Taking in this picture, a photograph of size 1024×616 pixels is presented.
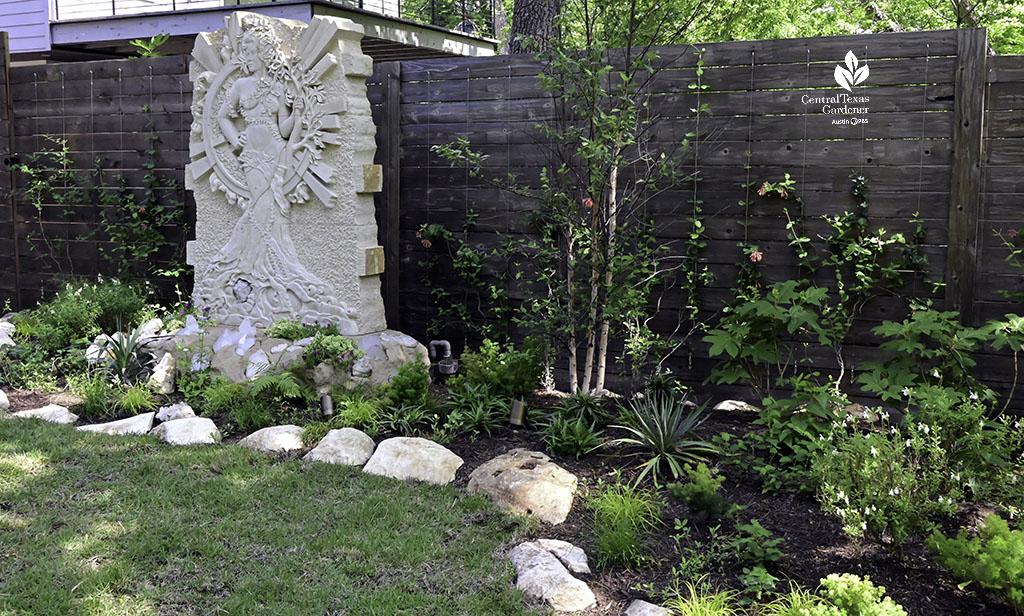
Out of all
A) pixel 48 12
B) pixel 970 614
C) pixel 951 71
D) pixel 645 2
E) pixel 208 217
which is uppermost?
pixel 48 12

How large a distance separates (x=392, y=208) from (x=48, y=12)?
8757 mm

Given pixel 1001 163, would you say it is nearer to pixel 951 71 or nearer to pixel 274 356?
pixel 951 71

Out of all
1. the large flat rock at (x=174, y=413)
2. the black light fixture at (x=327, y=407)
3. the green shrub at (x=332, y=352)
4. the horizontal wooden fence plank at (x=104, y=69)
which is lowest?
the large flat rock at (x=174, y=413)

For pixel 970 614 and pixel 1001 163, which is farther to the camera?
pixel 1001 163

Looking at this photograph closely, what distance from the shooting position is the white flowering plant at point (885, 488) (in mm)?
3418

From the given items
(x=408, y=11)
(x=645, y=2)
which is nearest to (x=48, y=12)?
(x=408, y=11)

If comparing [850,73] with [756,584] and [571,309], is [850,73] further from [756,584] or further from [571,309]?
[756,584]

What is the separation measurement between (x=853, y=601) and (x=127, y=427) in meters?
4.18

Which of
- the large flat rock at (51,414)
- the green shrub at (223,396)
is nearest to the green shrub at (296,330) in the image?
the green shrub at (223,396)

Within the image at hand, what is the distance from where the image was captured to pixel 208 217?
6648mm

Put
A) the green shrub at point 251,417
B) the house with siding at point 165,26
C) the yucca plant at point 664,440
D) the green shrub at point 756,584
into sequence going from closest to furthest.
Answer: the green shrub at point 756,584 < the yucca plant at point 664,440 < the green shrub at point 251,417 < the house with siding at point 165,26

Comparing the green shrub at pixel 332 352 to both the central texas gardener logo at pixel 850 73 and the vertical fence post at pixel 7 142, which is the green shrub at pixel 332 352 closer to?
the central texas gardener logo at pixel 850 73

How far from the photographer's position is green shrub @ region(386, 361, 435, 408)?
17.6 ft

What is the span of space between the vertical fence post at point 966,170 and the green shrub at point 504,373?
2.50 meters
